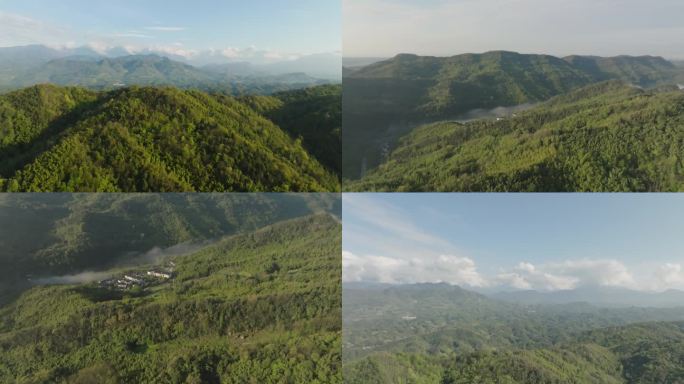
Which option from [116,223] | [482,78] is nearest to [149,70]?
[116,223]

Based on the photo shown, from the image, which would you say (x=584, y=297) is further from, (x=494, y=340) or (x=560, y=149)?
(x=560, y=149)

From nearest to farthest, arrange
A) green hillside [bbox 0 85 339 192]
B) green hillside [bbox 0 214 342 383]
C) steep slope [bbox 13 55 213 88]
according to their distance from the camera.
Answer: green hillside [bbox 0 85 339 192] < green hillside [bbox 0 214 342 383] < steep slope [bbox 13 55 213 88]

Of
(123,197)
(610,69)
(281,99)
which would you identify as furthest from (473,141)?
(123,197)

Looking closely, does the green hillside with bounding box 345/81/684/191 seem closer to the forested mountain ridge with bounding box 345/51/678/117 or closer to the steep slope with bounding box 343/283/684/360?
the forested mountain ridge with bounding box 345/51/678/117

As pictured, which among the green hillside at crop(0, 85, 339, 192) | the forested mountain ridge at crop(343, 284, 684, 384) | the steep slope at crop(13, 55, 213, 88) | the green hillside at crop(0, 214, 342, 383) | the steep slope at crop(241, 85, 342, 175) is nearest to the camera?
the green hillside at crop(0, 85, 339, 192)

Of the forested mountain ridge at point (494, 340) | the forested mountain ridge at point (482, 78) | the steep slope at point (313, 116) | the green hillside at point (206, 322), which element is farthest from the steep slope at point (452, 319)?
the forested mountain ridge at point (482, 78)

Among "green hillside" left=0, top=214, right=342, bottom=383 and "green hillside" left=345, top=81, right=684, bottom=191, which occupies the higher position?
"green hillside" left=345, top=81, right=684, bottom=191

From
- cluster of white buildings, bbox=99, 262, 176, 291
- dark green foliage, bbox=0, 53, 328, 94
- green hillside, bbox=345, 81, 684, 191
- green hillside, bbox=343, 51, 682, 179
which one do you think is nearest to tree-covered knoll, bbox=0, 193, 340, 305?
cluster of white buildings, bbox=99, 262, 176, 291

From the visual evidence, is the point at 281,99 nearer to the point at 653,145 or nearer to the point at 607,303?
the point at 653,145
